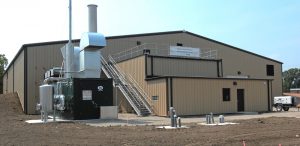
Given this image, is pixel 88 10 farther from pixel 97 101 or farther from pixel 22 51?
pixel 22 51

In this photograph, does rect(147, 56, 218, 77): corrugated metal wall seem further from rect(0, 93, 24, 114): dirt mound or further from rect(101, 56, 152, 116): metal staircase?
rect(0, 93, 24, 114): dirt mound

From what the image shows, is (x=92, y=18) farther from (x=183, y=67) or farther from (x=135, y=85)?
(x=183, y=67)

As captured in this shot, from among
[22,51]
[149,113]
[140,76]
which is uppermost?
[22,51]

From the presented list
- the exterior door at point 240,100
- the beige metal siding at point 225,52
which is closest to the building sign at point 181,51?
the beige metal siding at point 225,52

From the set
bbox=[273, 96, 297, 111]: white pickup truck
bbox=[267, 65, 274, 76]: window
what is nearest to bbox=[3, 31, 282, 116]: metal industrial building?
bbox=[273, 96, 297, 111]: white pickup truck

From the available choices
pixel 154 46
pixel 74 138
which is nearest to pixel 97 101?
pixel 74 138

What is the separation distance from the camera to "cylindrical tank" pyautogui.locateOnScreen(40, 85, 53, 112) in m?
27.9

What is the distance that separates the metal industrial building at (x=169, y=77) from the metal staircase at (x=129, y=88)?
42 cm

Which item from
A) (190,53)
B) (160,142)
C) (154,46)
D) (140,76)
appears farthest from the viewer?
(154,46)

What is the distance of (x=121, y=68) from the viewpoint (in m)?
41.3

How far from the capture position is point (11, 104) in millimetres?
41875

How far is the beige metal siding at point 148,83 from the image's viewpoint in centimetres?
3353

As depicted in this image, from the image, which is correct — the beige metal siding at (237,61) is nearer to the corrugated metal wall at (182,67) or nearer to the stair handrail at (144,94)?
the corrugated metal wall at (182,67)

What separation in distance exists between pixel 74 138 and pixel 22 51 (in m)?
27.1
